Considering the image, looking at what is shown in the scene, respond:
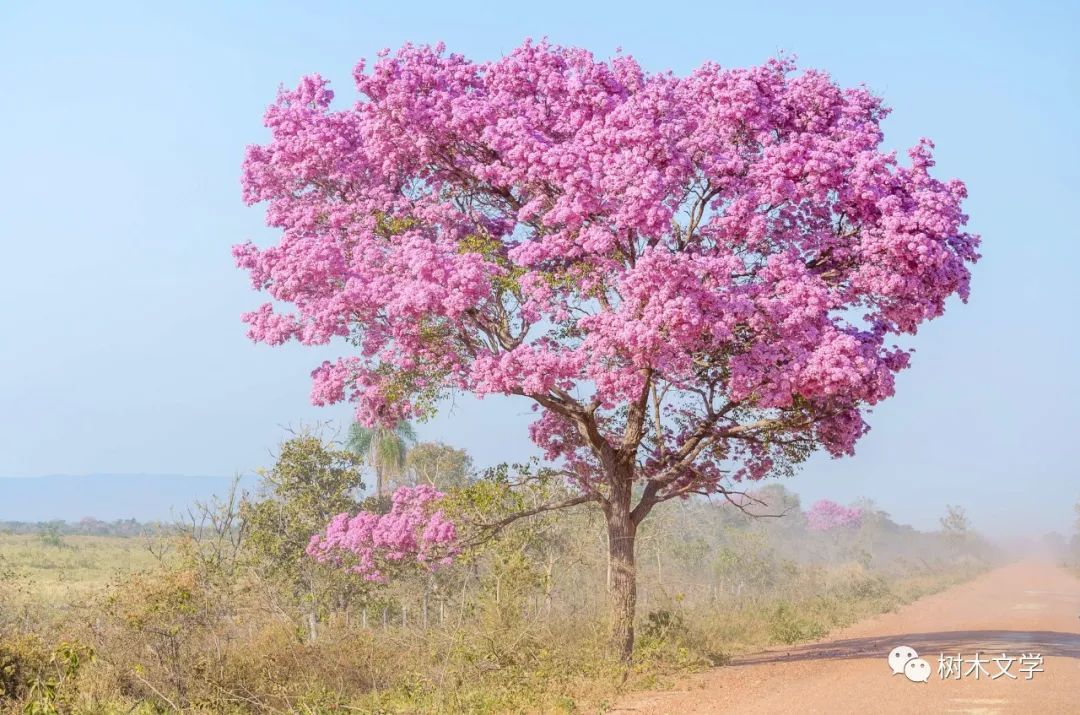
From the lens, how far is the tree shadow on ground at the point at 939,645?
20.5 metres

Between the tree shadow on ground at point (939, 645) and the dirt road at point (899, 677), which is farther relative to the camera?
the tree shadow on ground at point (939, 645)

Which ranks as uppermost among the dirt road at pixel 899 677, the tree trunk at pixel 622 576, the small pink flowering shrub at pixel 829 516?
the small pink flowering shrub at pixel 829 516

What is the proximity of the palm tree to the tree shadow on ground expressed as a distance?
2400 cm

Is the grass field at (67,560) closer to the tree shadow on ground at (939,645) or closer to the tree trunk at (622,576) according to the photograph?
the tree trunk at (622,576)

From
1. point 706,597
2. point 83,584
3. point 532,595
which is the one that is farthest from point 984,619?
point 83,584

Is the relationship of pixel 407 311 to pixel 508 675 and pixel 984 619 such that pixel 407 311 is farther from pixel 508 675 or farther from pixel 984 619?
pixel 984 619

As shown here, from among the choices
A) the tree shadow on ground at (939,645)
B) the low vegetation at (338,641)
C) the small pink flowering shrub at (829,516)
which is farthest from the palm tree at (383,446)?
A: the small pink flowering shrub at (829,516)

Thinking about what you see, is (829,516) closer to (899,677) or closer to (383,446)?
(383,446)

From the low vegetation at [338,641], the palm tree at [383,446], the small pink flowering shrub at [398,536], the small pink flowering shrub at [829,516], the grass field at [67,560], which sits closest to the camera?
the low vegetation at [338,641]

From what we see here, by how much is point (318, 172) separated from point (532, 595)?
29.4ft

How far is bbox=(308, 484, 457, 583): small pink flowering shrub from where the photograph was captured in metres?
19.2

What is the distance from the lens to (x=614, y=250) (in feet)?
59.8

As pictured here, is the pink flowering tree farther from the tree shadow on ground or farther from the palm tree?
the palm tree

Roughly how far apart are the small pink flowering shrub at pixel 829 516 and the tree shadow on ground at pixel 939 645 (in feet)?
260
